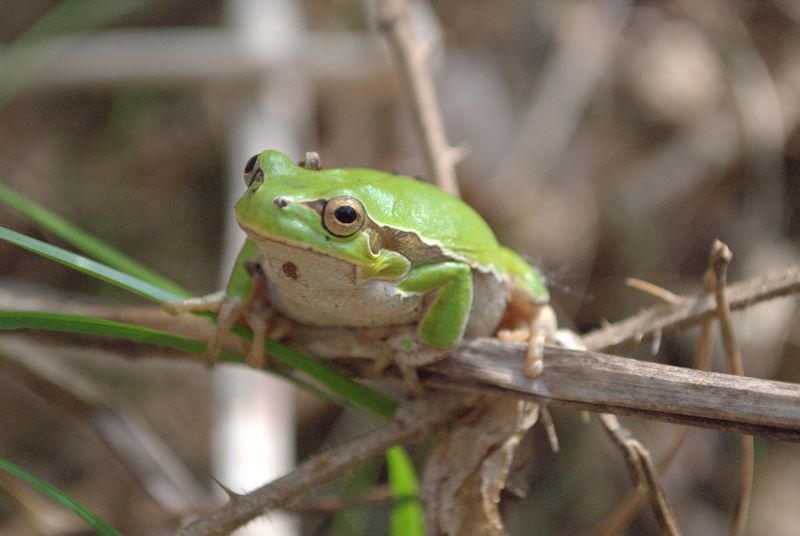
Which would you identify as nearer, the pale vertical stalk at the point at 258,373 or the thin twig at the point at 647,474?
the thin twig at the point at 647,474

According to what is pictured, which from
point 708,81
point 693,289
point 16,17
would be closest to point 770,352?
point 693,289

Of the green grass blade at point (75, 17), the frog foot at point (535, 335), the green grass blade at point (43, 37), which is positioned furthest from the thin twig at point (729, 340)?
the green grass blade at point (75, 17)

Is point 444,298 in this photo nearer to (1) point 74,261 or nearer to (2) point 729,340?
(2) point 729,340

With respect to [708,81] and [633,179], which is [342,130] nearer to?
[633,179]

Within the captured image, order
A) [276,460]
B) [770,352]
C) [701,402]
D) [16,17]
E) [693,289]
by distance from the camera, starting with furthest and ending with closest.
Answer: [16,17] < [693,289] < [770,352] < [276,460] < [701,402]

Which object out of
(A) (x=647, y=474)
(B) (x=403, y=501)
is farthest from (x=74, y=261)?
(A) (x=647, y=474)

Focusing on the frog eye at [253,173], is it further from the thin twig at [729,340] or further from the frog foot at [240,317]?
the thin twig at [729,340]
